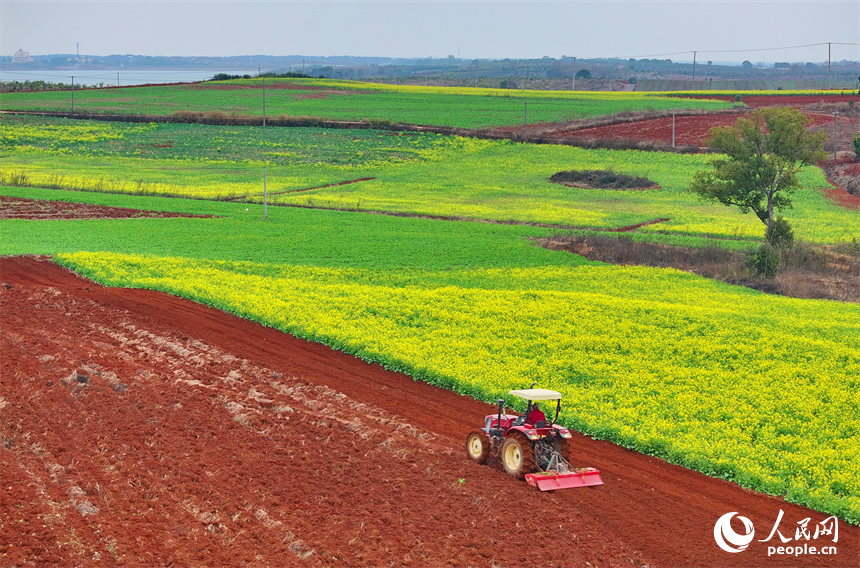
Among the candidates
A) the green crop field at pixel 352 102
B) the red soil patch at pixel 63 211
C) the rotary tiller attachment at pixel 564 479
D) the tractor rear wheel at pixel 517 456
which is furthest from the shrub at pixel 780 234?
the green crop field at pixel 352 102

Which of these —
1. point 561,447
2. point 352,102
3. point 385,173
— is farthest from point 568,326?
point 352,102

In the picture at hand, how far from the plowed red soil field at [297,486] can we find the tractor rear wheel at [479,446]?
244mm

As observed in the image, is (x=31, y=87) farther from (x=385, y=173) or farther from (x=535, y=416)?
(x=535, y=416)

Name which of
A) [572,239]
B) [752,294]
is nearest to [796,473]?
[752,294]

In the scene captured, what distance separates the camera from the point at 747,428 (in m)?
19.3


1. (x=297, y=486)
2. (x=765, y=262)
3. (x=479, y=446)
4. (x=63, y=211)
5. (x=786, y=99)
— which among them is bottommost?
(x=297, y=486)

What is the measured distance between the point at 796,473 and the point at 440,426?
24.5 feet

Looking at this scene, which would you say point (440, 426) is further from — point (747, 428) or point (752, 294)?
point (752, 294)

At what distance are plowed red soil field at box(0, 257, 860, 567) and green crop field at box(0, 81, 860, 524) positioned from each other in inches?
62.5

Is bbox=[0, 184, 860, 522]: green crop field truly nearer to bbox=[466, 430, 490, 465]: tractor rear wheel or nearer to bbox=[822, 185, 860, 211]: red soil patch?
bbox=[466, 430, 490, 465]: tractor rear wheel

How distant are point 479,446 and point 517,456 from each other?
1.05 metres

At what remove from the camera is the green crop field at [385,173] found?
59188mm

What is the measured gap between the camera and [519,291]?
3219 centimetres

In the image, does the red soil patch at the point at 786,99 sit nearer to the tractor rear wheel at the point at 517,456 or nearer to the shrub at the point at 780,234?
the shrub at the point at 780,234
